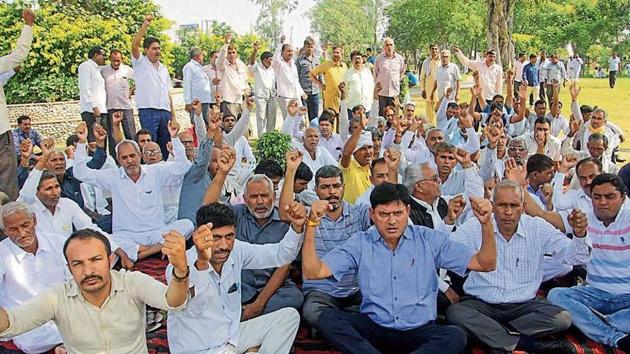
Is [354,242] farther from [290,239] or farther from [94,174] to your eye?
[94,174]

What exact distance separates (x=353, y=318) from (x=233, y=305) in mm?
733

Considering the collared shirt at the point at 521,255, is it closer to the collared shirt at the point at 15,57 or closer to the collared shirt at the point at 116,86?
the collared shirt at the point at 15,57

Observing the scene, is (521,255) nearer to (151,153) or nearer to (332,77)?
(151,153)

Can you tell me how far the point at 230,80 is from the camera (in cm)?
1052

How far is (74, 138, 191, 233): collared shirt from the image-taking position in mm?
5719

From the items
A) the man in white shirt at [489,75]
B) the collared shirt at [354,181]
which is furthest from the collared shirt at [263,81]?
the collared shirt at [354,181]

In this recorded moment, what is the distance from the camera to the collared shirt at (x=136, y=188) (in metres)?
5.72

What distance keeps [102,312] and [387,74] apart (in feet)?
28.2

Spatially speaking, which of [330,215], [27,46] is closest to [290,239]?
[330,215]

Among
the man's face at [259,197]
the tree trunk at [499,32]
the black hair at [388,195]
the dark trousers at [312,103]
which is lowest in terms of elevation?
the man's face at [259,197]

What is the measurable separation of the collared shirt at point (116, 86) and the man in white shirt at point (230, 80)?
176 centimetres

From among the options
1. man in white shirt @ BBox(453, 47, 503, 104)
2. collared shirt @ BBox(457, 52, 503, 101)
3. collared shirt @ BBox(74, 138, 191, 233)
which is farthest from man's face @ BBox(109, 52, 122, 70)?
collared shirt @ BBox(457, 52, 503, 101)

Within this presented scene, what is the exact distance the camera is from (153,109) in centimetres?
863

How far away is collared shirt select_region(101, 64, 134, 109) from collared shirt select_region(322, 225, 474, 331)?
20.7 feet
